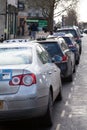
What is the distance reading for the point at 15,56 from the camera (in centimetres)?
877

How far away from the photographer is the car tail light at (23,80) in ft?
25.7

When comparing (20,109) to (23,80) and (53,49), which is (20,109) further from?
(53,49)

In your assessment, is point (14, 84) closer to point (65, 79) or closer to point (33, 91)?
point (33, 91)

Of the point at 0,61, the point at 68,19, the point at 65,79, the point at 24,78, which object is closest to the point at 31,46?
the point at 0,61

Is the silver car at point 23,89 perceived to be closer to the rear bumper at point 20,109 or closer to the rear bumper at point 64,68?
the rear bumper at point 20,109

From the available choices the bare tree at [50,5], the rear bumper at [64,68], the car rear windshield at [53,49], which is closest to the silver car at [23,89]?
the car rear windshield at [53,49]

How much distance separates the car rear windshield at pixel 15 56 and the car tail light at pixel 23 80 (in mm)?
642

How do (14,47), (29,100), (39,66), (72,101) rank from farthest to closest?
(72,101)
(14,47)
(39,66)
(29,100)

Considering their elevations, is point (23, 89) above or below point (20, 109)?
above

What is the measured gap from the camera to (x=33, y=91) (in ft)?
25.8

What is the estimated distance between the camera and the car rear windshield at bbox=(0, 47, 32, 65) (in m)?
8.55

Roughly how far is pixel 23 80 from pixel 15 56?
1004 millimetres

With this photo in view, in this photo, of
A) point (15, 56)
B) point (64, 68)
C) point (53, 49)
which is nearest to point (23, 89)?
point (15, 56)

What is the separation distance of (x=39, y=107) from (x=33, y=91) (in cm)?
32
